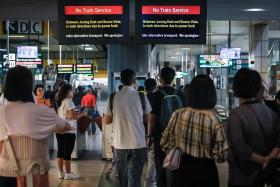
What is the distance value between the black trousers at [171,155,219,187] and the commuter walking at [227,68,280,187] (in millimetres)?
160

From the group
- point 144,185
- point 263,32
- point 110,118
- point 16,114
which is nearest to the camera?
point 16,114

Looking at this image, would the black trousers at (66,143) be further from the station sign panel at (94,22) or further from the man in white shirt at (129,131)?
the man in white shirt at (129,131)

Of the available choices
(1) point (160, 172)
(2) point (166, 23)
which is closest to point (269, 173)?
(1) point (160, 172)

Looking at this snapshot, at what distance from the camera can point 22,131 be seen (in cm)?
360

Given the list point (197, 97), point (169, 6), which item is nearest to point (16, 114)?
point (197, 97)

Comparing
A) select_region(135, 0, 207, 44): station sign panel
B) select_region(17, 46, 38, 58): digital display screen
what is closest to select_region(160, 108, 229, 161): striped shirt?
select_region(135, 0, 207, 44): station sign panel

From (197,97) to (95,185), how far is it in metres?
4.71

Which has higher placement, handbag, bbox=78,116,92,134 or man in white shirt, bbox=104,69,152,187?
man in white shirt, bbox=104,69,152,187

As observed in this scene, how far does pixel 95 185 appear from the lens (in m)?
7.96

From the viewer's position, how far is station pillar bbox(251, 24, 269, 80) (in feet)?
67.5

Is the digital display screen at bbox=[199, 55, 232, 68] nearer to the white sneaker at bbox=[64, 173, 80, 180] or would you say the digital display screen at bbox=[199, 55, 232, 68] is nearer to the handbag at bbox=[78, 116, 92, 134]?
the handbag at bbox=[78, 116, 92, 134]

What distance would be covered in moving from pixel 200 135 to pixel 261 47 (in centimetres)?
1802

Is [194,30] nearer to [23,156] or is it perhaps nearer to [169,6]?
[169,6]

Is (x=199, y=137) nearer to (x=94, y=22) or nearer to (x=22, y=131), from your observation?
(x=22, y=131)
